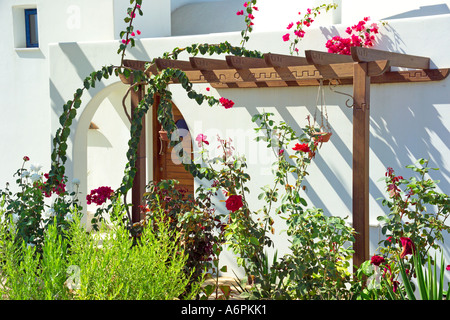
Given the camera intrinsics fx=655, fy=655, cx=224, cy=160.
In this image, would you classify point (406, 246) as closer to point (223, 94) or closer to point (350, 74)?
point (350, 74)

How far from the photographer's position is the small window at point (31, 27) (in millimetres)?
11312

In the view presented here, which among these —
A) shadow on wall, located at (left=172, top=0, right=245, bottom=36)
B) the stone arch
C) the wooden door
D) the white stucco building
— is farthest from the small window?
the wooden door

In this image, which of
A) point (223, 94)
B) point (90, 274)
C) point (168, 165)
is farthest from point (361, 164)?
point (168, 165)

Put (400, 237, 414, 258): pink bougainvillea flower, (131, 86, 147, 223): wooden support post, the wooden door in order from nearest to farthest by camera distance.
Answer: (400, 237, 414, 258): pink bougainvillea flower
(131, 86, 147, 223): wooden support post
the wooden door

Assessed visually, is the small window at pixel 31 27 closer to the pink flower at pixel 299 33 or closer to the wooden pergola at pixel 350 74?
the wooden pergola at pixel 350 74

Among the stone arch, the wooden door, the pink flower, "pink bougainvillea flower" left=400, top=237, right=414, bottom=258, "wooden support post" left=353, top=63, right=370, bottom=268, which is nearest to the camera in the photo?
"pink bougainvillea flower" left=400, top=237, right=414, bottom=258

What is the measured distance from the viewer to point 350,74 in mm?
5594

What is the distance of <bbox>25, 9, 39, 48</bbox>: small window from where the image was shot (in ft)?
37.1

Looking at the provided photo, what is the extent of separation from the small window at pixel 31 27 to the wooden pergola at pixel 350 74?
5.23 meters

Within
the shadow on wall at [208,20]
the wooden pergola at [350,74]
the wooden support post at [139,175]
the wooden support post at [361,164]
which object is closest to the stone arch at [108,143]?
the shadow on wall at [208,20]

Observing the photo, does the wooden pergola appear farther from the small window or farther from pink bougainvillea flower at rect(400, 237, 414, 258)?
the small window

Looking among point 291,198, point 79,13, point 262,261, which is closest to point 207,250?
point 262,261

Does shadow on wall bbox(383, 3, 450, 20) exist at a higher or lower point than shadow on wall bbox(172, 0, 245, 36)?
lower

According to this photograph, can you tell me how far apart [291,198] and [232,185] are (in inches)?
23.6
